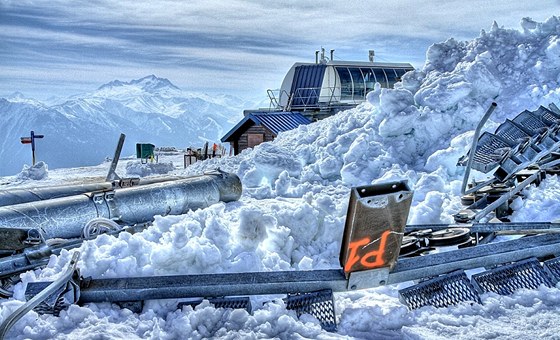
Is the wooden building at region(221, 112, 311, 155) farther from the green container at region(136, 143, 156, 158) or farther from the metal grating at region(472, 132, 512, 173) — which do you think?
the metal grating at region(472, 132, 512, 173)

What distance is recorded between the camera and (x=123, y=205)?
7.59 m

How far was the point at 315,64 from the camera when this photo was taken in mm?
28500

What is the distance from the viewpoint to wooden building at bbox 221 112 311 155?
21.6 meters

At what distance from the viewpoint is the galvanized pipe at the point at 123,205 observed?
6527mm

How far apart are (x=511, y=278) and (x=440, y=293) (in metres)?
0.59

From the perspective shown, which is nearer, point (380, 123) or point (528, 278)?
point (528, 278)

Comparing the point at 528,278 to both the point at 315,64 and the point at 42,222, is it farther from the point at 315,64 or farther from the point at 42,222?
the point at 315,64

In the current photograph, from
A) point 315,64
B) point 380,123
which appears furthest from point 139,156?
point 380,123

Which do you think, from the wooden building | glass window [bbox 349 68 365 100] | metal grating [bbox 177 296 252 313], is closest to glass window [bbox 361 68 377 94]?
glass window [bbox 349 68 365 100]

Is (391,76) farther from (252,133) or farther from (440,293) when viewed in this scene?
(440,293)

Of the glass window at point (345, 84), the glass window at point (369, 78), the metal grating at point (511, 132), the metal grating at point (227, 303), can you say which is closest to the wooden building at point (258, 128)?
the glass window at point (345, 84)

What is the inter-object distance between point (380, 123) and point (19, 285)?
8632 millimetres

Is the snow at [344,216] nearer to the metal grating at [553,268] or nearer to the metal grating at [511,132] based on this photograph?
the metal grating at [553,268]

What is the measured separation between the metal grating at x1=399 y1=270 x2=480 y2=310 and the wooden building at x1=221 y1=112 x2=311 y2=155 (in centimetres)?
1711
